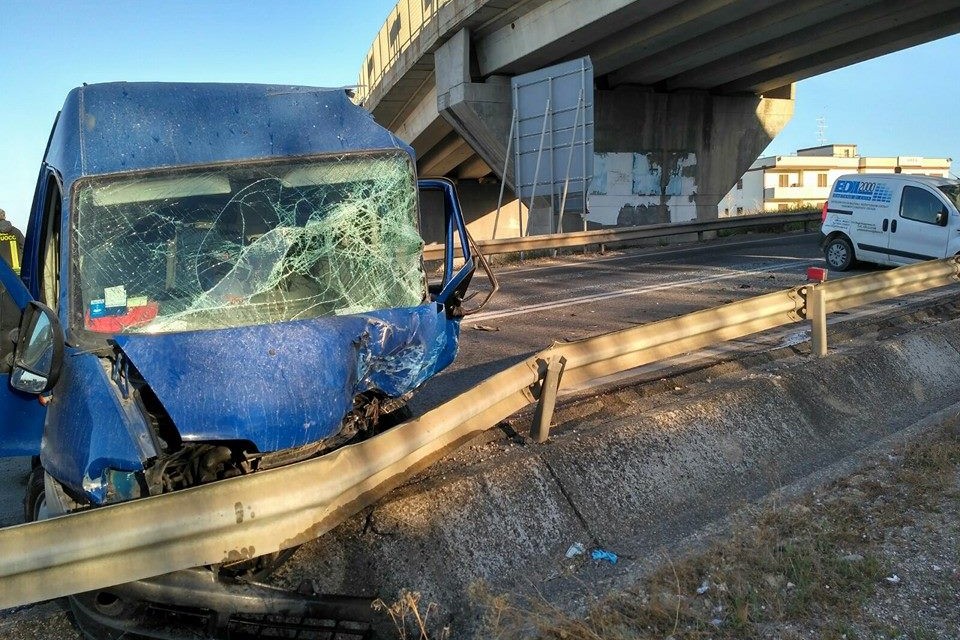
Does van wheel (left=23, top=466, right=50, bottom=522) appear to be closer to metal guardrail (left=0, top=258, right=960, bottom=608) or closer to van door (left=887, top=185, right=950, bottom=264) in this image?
metal guardrail (left=0, top=258, right=960, bottom=608)

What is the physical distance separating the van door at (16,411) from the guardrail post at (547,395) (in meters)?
2.68

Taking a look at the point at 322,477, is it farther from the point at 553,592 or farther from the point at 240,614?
the point at 553,592

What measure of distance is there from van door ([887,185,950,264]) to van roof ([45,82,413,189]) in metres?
10.8

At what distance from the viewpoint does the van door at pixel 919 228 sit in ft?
39.5

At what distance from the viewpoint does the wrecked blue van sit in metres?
3.21

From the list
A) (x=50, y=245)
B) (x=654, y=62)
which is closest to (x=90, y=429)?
(x=50, y=245)

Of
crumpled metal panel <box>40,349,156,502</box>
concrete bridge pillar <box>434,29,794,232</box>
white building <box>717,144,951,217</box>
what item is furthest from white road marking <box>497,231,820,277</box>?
white building <box>717,144,951,217</box>

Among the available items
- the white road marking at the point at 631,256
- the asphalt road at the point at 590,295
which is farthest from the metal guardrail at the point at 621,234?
the white road marking at the point at 631,256

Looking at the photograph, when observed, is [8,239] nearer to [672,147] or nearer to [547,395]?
[547,395]

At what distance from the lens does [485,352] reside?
8.07 meters

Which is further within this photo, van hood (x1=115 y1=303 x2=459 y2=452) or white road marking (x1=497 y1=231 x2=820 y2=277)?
white road marking (x1=497 y1=231 x2=820 y2=277)

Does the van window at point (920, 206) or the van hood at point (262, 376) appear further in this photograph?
the van window at point (920, 206)

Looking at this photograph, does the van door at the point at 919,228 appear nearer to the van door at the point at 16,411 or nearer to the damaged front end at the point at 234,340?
the damaged front end at the point at 234,340

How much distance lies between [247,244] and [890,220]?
39.5 ft
